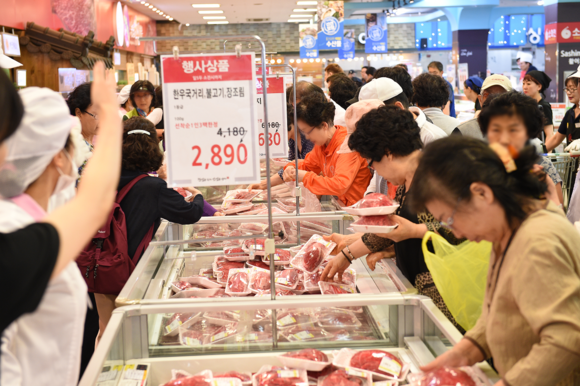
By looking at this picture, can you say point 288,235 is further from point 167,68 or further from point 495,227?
point 495,227

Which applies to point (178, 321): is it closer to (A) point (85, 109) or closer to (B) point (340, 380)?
(B) point (340, 380)

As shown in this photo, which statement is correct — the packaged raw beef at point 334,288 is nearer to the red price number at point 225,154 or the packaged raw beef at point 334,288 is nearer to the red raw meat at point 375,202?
the red raw meat at point 375,202

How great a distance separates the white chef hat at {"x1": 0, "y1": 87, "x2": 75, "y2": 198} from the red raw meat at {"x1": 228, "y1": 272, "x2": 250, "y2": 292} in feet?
5.15

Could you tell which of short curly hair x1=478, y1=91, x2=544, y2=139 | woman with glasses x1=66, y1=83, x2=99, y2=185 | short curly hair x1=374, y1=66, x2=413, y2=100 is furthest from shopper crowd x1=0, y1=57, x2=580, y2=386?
short curly hair x1=374, y1=66, x2=413, y2=100

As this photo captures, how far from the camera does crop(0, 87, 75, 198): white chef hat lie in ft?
3.77

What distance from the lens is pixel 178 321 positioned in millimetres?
2229

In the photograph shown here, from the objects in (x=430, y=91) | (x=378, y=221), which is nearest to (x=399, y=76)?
(x=430, y=91)

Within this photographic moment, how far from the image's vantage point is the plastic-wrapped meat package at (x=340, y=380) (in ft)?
6.04

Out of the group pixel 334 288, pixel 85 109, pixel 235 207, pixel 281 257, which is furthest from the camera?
pixel 85 109

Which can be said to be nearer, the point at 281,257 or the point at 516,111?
the point at 516,111

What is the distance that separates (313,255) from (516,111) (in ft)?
4.11

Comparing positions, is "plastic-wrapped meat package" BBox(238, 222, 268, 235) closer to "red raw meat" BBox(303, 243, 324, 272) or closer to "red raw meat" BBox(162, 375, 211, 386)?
"red raw meat" BBox(303, 243, 324, 272)

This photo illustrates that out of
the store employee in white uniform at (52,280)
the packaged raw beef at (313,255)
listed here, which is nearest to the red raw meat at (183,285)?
the packaged raw beef at (313,255)

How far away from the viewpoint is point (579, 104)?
6.26 metres
